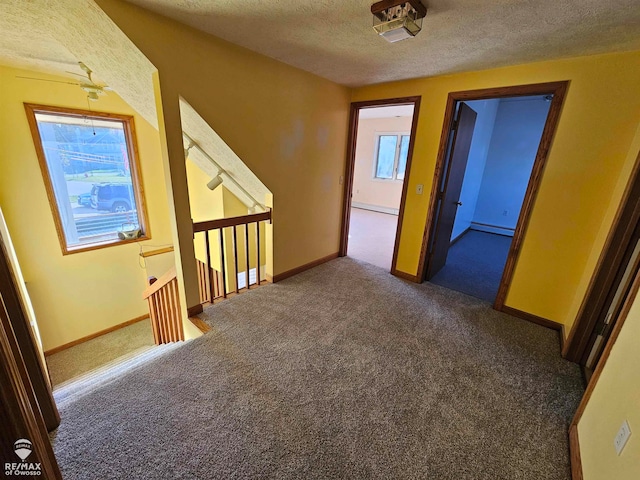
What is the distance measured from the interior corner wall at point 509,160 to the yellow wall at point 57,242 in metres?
6.06

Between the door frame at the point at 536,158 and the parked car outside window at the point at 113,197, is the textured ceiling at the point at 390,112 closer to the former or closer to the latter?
the door frame at the point at 536,158

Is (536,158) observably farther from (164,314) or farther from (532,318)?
(164,314)

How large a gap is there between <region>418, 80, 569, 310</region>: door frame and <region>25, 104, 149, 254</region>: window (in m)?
3.82

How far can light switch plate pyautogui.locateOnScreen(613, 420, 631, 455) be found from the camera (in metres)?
0.97

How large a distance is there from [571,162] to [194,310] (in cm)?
331

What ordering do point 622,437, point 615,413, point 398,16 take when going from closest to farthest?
point 622,437 → point 615,413 → point 398,16

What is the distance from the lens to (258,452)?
50.6 inches

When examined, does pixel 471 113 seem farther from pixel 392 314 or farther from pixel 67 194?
pixel 67 194

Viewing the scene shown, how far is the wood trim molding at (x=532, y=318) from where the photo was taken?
2334mm

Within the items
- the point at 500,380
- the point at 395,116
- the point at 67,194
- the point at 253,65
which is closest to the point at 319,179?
the point at 253,65

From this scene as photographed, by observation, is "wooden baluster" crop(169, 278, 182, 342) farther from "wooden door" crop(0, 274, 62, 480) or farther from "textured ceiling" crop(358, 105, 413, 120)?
"textured ceiling" crop(358, 105, 413, 120)

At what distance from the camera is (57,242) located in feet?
Answer: 10.3

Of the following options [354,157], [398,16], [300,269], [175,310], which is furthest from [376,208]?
[398,16]

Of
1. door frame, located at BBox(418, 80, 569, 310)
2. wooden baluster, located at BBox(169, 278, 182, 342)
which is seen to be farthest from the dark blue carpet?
wooden baluster, located at BBox(169, 278, 182, 342)
